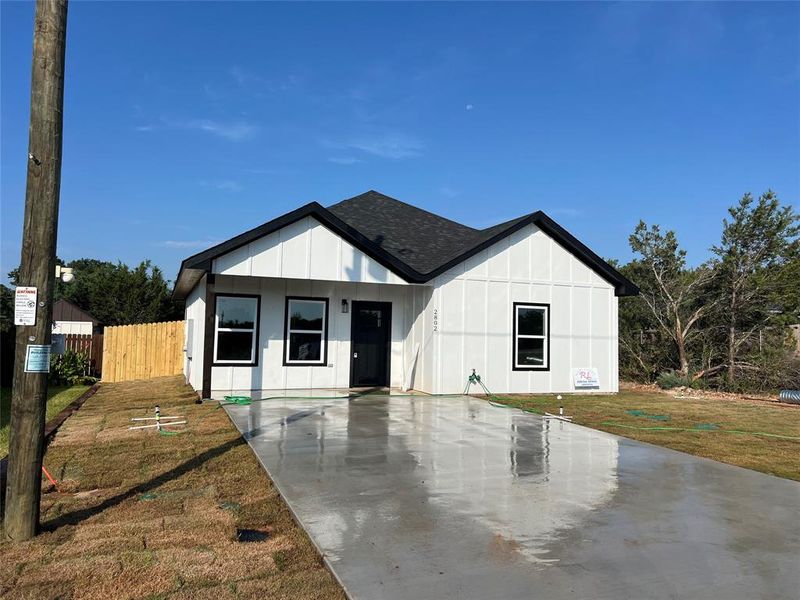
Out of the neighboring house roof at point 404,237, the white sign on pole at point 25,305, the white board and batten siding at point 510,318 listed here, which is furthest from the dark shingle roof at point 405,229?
the white sign on pole at point 25,305

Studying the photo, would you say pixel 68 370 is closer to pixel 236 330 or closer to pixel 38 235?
pixel 236 330

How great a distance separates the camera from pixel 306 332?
1444 centimetres

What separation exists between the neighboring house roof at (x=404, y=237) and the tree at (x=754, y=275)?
498 cm

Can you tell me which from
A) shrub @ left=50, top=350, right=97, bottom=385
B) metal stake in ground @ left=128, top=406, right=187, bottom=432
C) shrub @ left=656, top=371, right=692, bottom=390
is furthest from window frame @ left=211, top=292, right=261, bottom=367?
shrub @ left=656, top=371, right=692, bottom=390

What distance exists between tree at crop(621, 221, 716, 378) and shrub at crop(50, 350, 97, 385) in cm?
1830

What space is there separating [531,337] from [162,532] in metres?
11.9

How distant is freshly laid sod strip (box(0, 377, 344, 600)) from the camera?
347 cm

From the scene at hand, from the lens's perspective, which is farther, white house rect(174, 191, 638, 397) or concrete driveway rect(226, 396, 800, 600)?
white house rect(174, 191, 638, 397)

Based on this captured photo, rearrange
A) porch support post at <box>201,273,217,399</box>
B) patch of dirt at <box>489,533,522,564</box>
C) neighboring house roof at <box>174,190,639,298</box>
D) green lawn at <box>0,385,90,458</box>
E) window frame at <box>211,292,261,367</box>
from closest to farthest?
patch of dirt at <box>489,533,522,564</box> → green lawn at <box>0,385,90,458</box> → porch support post at <box>201,273,217,399</box> → neighboring house roof at <box>174,190,639,298</box> → window frame at <box>211,292,261,367</box>

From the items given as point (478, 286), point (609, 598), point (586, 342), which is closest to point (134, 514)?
point (609, 598)

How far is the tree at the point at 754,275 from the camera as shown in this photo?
17531mm

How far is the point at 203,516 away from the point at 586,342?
12.8 metres

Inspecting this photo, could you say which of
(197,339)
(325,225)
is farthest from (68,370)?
(325,225)

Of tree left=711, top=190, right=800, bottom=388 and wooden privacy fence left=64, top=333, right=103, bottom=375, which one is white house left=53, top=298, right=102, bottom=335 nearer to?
wooden privacy fence left=64, top=333, right=103, bottom=375
